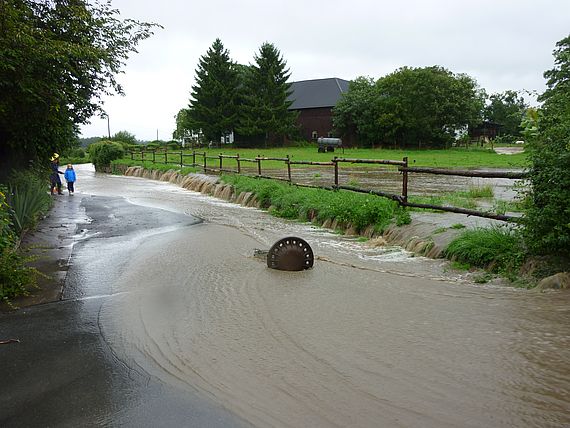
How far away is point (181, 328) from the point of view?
16.4ft

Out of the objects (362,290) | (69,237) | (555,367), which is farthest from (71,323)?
(69,237)

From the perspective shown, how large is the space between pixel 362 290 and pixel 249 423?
3.31m

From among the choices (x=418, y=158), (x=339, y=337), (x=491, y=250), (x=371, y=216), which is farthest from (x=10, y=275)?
(x=418, y=158)

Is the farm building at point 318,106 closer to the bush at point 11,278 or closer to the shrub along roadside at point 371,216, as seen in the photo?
the shrub along roadside at point 371,216

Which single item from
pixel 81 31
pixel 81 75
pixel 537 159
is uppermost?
pixel 81 31

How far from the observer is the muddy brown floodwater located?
3418mm

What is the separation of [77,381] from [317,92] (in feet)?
198

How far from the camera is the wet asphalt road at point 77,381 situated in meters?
3.26

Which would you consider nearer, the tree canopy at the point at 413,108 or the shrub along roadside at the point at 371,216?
the shrub along roadside at the point at 371,216

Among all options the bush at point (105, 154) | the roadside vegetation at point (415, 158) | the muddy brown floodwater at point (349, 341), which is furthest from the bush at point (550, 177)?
the bush at point (105, 154)

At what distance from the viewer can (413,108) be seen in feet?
166

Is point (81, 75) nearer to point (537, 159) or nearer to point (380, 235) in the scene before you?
point (380, 235)

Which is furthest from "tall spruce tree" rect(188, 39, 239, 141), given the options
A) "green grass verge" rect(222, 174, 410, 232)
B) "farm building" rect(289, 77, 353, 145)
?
"green grass verge" rect(222, 174, 410, 232)

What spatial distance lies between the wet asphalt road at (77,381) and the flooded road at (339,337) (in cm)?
12
